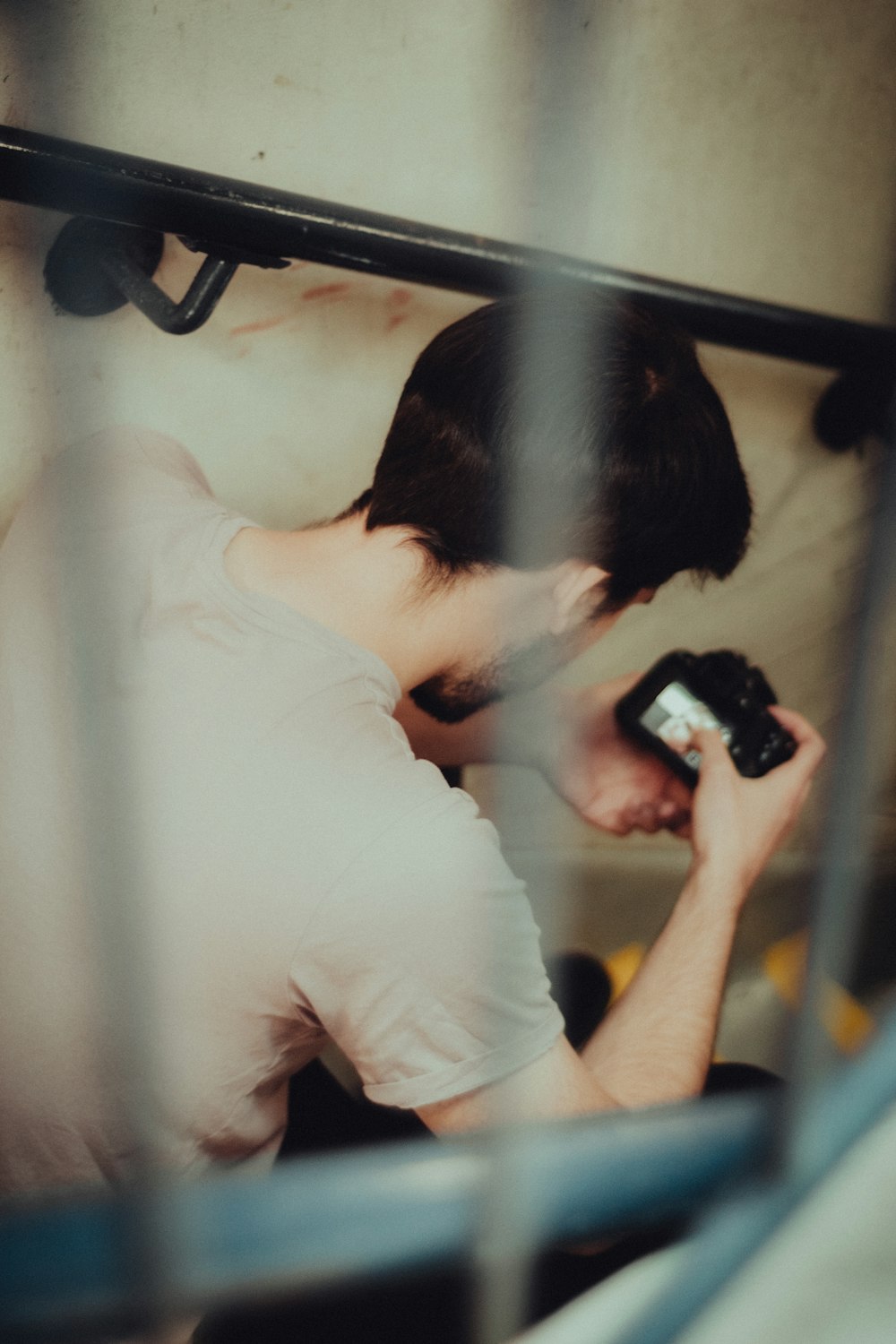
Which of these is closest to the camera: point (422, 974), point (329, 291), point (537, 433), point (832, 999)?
point (422, 974)

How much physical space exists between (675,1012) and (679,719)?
10.7 inches

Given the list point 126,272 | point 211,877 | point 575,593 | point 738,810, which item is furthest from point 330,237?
point 738,810

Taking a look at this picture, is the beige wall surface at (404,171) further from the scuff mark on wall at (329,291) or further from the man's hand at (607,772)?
the man's hand at (607,772)

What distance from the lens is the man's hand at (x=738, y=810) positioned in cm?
76

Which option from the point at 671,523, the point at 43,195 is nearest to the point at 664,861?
the point at 671,523

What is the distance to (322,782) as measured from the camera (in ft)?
1.95

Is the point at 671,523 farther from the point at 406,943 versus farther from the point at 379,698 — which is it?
the point at 406,943

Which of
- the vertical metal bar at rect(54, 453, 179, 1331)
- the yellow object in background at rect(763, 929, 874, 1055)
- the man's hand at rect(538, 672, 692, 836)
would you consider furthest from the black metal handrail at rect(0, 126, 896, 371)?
the yellow object in background at rect(763, 929, 874, 1055)

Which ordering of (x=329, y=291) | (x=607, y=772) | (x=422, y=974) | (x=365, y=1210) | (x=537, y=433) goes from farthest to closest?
(x=607, y=772) < (x=329, y=291) < (x=537, y=433) < (x=422, y=974) < (x=365, y=1210)

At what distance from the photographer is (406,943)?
56 centimetres

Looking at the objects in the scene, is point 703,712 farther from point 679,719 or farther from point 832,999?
point 832,999

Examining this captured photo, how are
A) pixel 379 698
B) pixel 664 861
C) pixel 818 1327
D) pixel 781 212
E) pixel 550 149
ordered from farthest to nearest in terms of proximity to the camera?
pixel 664 861 → pixel 781 212 → pixel 550 149 → pixel 379 698 → pixel 818 1327

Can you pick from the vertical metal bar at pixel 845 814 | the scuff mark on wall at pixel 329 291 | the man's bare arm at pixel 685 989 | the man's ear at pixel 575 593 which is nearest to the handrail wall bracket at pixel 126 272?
the scuff mark on wall at pixel 329 291

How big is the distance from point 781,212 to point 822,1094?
917 millimetres
